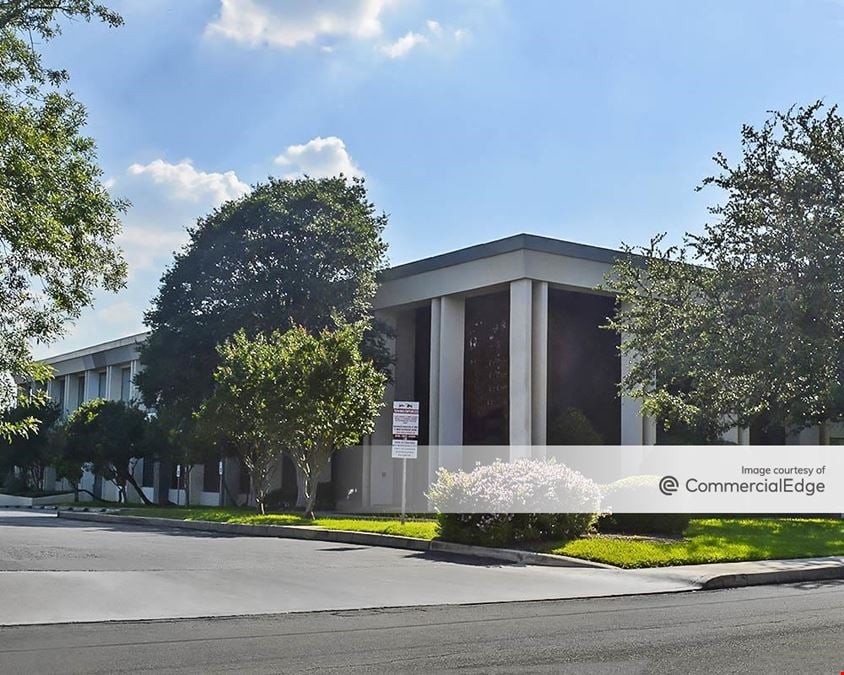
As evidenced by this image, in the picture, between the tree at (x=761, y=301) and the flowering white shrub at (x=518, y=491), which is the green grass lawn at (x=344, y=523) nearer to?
the flowering white shrub at (x=518, y=491)

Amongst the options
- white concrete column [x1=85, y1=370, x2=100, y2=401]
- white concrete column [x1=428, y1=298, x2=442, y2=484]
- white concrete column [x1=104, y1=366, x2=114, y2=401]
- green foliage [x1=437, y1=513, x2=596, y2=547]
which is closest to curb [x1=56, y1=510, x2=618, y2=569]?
green foliage [x1=437, y1=513, x2=596, y2=547]

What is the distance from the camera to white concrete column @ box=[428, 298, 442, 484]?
115 ft

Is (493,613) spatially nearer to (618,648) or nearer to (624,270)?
(618,648)

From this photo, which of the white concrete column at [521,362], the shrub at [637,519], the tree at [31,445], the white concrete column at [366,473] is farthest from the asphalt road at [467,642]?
the tree at [31,445]

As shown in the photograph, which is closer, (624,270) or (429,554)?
(429,554)

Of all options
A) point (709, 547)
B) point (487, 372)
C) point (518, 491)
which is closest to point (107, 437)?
point (487, 372)

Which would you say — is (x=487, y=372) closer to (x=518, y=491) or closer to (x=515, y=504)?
(x=518, y=491)

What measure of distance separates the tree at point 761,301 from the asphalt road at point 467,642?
1190cm

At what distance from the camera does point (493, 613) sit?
10938mm

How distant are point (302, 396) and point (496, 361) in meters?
11.7

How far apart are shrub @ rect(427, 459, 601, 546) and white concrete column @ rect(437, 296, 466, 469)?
51.4 ft

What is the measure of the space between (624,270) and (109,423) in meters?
23.7

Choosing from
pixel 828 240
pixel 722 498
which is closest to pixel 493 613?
pixel 828 240

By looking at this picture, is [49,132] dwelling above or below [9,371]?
above
